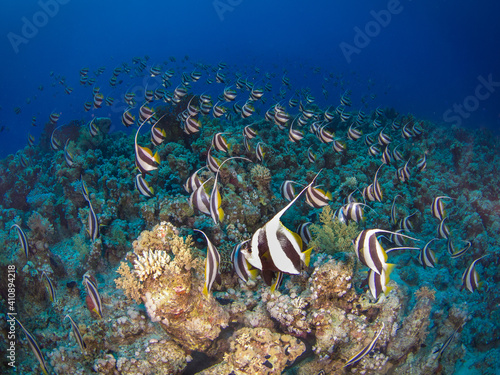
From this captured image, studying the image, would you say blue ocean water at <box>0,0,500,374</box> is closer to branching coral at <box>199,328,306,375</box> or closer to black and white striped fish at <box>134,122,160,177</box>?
branching coral at <box>199,328,306,375</box>

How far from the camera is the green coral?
12.6ft

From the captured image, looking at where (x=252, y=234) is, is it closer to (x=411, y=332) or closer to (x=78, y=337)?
(x=411, y=332)

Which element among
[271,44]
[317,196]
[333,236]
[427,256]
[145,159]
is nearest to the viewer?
[145,159]

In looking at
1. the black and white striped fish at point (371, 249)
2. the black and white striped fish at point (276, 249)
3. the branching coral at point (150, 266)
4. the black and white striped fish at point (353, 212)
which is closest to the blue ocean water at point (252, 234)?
the black and white striped fish at point (276, 249)

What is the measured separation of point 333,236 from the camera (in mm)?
3918

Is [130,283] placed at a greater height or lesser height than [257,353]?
greater

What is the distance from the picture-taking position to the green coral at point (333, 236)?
3.83 m

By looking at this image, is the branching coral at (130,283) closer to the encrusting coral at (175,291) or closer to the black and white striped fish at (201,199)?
the encrusting coral at (175,291)

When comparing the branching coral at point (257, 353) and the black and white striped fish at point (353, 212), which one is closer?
the branching coral at point (257, 353)

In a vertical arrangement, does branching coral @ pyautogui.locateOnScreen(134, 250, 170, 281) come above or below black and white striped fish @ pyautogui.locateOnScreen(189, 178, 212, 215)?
below

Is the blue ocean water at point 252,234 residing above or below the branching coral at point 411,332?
above

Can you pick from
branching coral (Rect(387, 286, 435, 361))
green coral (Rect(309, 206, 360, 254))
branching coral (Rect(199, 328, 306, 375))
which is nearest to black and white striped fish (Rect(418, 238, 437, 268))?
branching coral (Rect(387, 286, 435, 361))

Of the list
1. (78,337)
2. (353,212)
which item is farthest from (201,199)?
(353,212)

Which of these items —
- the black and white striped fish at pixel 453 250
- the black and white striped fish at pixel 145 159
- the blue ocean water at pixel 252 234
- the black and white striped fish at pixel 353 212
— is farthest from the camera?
the black and white striped fish at pixel 453 250
